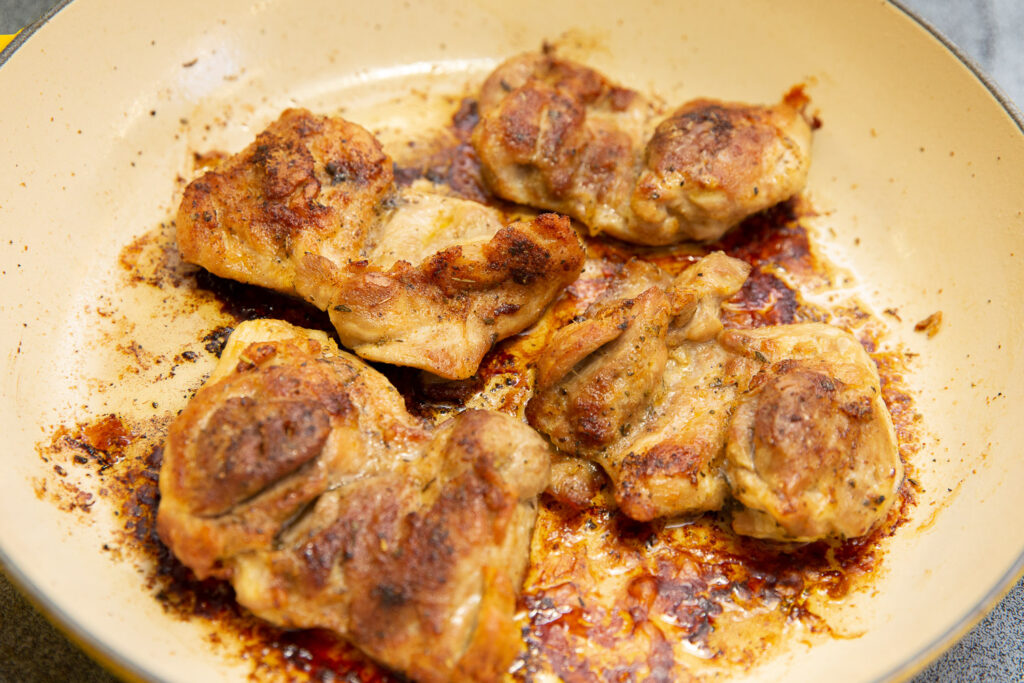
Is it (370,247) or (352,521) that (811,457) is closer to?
(352,521)

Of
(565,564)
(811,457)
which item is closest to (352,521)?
(565,564)

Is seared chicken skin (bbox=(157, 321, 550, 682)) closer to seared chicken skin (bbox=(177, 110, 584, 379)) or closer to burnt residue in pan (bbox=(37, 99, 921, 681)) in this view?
burnt residue in pan (bbox=(37, 99, 921, 681))

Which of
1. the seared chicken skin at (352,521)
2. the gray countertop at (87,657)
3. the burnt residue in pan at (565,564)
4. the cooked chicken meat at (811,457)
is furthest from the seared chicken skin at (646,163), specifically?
the gray countertop at (87,657)

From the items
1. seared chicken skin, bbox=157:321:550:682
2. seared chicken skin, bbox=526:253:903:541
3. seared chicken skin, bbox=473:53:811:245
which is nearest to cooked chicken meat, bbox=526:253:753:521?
seared chicken skin, bbox=526:253:903:541

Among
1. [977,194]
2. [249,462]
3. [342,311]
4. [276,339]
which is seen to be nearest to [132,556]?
[249,462]

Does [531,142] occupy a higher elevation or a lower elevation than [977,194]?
lower

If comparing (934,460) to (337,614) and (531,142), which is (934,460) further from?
(337,614)
